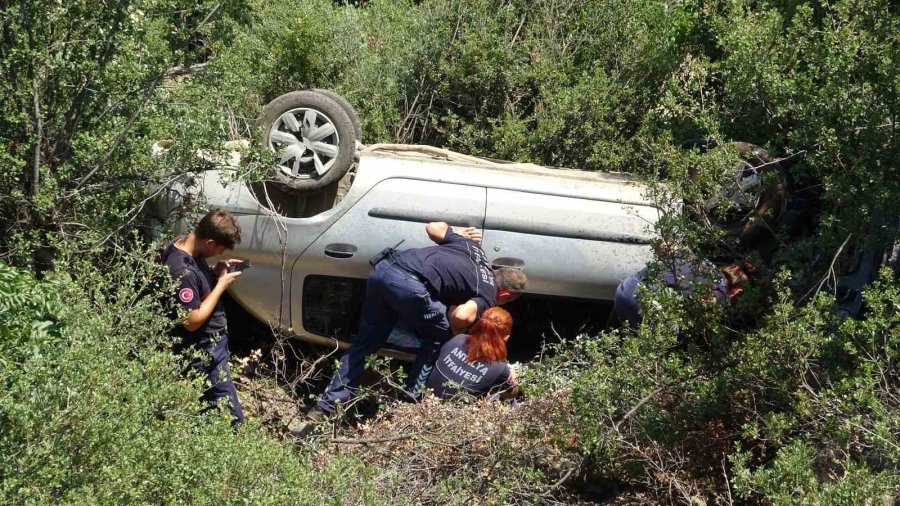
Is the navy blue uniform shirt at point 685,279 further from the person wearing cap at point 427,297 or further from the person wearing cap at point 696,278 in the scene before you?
the person wearing cap at point 427,297

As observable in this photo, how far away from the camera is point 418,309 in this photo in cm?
557

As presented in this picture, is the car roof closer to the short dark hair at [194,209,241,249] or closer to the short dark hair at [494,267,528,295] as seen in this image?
the short dark hair at [494,267,528,295]

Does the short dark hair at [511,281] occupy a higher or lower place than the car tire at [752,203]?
lower

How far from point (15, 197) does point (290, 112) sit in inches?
70.5

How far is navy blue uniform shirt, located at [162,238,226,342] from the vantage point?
512cm

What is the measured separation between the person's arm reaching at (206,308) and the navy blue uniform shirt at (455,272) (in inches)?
39.4

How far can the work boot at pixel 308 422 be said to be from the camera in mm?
5371

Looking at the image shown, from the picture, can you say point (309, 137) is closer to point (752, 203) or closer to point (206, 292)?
point (206, 292)

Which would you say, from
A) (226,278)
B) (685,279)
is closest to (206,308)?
(226,278)

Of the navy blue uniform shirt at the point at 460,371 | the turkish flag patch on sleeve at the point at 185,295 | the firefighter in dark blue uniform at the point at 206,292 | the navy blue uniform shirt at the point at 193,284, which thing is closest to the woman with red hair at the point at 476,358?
the navy blue uniform shirt at the point at 460,371

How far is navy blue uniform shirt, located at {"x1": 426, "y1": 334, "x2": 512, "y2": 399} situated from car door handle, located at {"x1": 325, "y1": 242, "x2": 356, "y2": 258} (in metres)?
0.89

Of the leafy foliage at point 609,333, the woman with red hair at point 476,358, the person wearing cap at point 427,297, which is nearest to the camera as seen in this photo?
the leafy foliage at point 609,333

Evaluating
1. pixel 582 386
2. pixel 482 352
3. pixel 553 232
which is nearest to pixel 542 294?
pixel 553 232

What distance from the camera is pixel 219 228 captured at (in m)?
5.23
